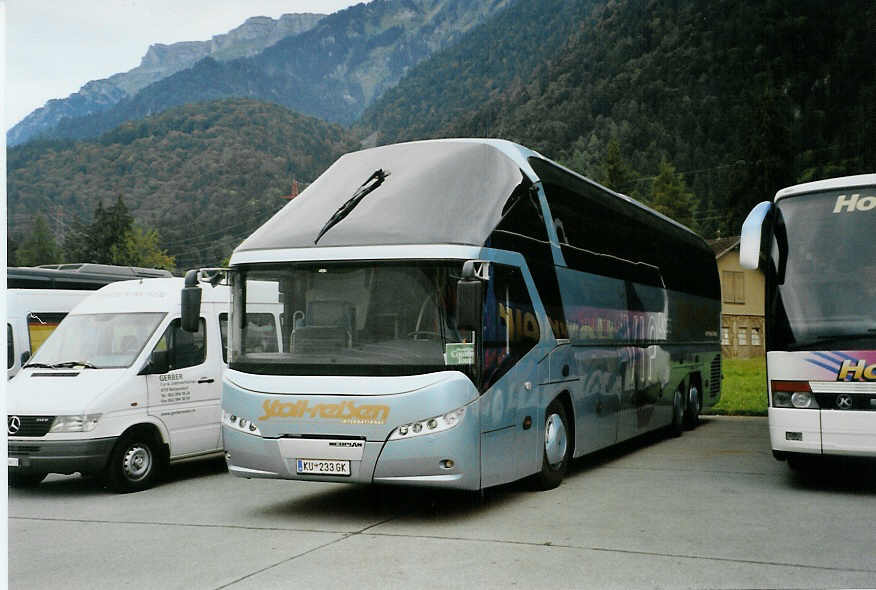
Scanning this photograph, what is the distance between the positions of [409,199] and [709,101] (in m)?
96.1

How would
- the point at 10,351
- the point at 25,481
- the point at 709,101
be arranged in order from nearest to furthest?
the point at 25,481
the point at 10,351
the point at 709,101

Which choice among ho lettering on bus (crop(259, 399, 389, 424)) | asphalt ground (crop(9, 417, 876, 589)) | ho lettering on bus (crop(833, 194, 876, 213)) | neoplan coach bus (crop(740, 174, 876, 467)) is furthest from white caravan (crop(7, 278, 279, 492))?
ho lettering on bus (crop(833, 194, 876, 213))

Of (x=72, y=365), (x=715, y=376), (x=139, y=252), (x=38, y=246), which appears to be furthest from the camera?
(x=38, y=246)

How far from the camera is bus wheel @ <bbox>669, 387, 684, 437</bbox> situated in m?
17.1

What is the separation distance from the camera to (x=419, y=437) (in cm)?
903

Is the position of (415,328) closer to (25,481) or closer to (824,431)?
(824,431)

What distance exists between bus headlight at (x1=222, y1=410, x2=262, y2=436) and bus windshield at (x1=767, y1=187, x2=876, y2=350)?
5512 millimetres

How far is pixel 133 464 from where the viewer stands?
39.5 ft

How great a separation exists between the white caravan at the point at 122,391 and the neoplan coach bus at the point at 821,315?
6.91 m

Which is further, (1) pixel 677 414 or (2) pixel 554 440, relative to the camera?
(1) pixel 677 414

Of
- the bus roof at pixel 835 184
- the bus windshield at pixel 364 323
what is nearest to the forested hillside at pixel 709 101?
A: the bus roof at pixel 835 184

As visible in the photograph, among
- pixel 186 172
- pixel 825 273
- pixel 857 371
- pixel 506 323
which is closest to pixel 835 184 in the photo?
pixel 825 273

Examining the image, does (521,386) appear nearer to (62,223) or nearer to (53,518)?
(53,518)

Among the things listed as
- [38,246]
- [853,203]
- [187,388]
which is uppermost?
[38,246]
